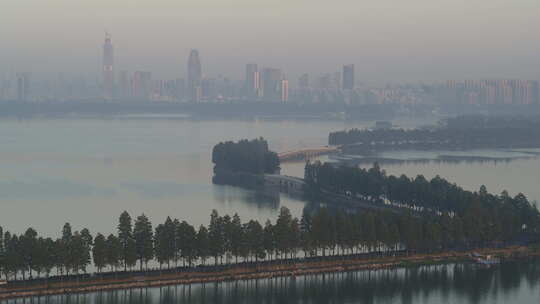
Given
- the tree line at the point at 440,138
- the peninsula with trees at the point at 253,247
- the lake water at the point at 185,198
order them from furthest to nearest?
the tree line at the point at 440,138 → the lake water at the point at 185,198 → the peninsula with trees at the point at 253,247

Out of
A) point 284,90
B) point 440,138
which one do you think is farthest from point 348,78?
point 440,138

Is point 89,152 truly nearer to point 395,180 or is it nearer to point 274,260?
point 395,180

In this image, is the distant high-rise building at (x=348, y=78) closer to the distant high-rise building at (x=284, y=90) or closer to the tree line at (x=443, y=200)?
the distant high-rise building at (x=284, y=90)

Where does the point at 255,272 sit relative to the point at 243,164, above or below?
below

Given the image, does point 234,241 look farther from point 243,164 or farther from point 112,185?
point 243,164

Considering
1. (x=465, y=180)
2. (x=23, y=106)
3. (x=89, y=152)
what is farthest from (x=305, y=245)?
(x=23, y=106)

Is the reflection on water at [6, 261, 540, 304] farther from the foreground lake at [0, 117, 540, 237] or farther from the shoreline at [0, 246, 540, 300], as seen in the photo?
the foreground lake at [0, 117, 540, 237]

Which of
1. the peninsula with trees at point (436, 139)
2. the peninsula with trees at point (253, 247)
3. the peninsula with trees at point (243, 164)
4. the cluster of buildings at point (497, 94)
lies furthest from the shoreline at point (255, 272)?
the cluster of buildings at point (497, 94)
